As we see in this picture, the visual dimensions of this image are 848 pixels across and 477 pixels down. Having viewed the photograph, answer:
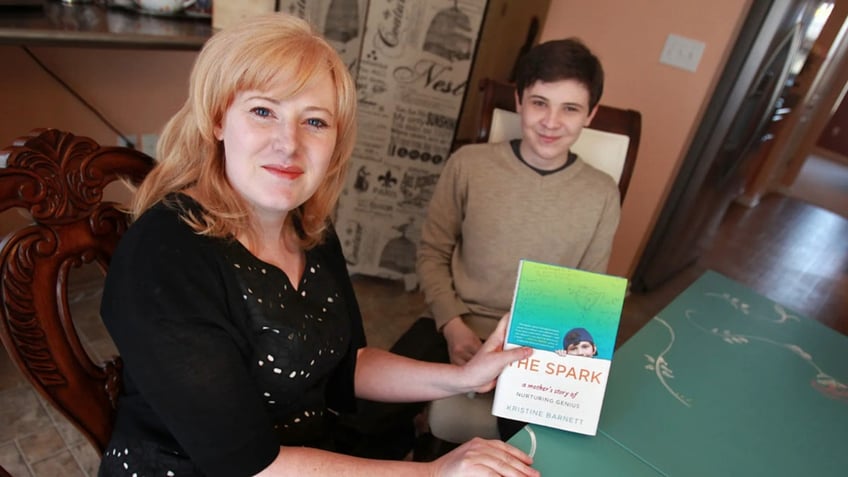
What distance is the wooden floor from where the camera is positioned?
2984mm

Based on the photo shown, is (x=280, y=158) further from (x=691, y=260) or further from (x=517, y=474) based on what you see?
(x=691, y=260)

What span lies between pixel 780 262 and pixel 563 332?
3513 mm

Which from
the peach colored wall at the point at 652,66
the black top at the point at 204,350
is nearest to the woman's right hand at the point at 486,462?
the black top at the point at 204,350

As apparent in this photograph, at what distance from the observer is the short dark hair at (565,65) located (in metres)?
1.29

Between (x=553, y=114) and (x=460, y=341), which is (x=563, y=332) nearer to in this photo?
(x=460, y=341)

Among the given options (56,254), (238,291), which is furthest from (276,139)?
(56,254)

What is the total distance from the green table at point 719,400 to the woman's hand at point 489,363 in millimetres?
119

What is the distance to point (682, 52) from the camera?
7.34 ft

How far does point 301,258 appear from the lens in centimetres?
100

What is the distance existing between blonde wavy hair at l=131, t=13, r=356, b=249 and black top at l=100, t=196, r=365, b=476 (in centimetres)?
5

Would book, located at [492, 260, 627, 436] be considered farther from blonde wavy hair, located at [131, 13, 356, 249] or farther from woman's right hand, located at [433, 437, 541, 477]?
→ blonde wavy hair, located at [131, 13, 356, 249]

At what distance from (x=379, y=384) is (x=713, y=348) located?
2.46 feet


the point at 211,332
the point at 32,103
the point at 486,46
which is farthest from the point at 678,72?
the point at 32,103

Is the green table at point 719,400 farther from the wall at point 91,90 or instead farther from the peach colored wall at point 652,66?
the wall at point 91,90
